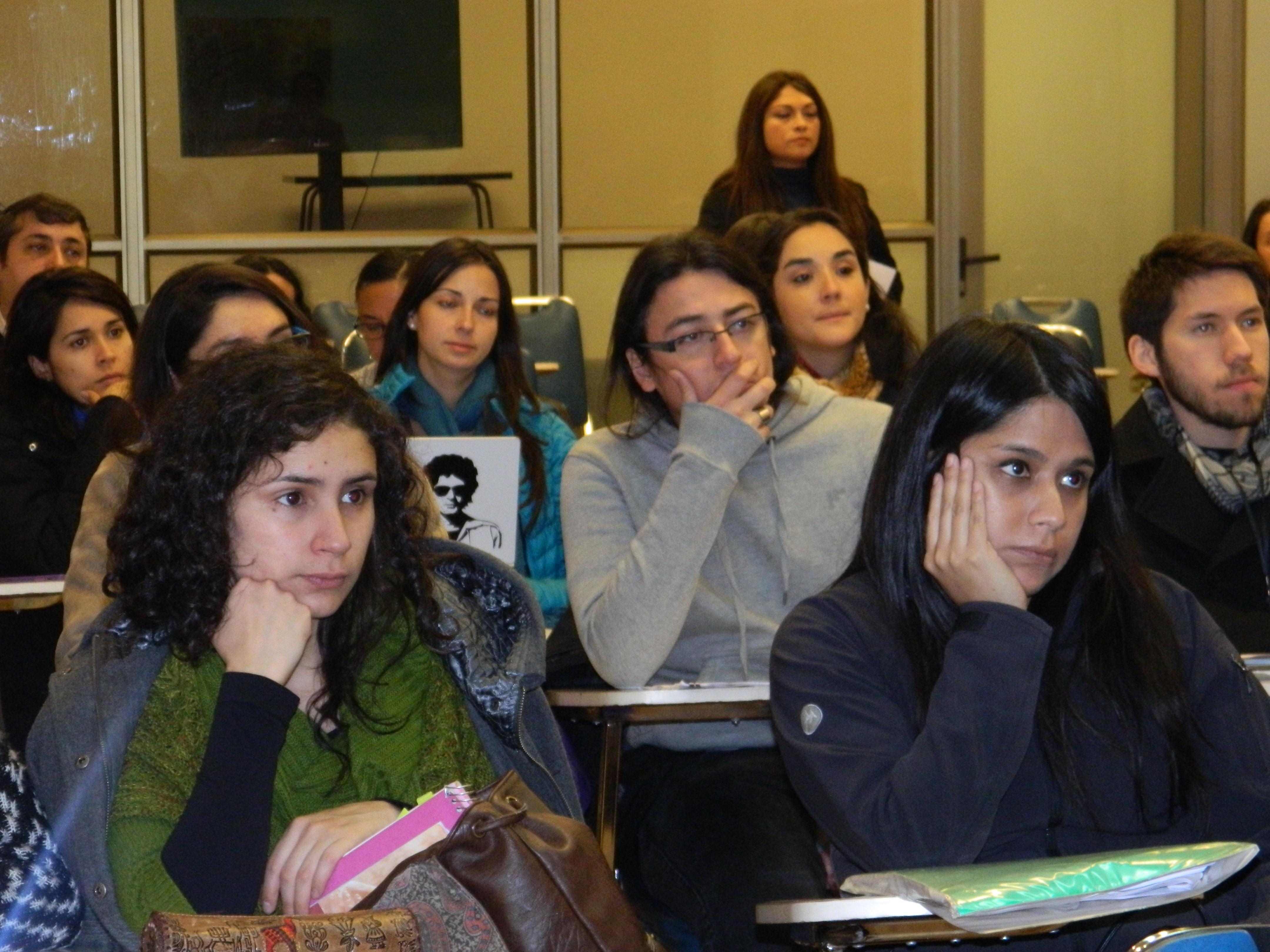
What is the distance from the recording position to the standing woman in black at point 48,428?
350 cm

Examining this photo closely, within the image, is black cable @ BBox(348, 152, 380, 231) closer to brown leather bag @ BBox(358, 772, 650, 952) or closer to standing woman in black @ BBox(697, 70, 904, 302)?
standing woman in black @ BBox(697, 70, 904, 302)

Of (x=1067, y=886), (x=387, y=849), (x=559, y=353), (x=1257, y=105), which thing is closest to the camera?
(x=1067, y=886)

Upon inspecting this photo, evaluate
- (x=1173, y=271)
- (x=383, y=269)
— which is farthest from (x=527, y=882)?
(x=383, y=269)

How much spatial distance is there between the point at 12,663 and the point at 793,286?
2032 millimetres

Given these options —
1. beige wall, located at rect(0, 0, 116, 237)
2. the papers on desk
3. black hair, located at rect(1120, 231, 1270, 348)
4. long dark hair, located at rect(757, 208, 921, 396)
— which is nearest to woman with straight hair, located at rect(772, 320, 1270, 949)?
the papers on desk

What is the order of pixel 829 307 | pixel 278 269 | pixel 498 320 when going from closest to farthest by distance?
1. pixel 829 307
2. pixel 498 320
3. pixel 278 269

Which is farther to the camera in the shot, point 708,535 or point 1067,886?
point 708,535

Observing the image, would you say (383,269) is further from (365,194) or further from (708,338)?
(708,338)

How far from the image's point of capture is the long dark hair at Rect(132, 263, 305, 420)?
2.72 metres

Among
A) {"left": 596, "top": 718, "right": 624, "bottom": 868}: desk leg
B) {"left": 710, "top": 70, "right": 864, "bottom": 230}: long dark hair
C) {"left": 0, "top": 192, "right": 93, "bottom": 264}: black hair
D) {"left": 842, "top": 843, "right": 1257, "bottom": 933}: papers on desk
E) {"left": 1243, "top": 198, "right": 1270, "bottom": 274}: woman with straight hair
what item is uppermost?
{"left": 710, "top": 70, "right": 864, "bottom": 230}: long dark hair

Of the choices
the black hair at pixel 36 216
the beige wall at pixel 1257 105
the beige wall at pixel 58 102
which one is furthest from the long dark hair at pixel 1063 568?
the beige wall at pixel 58 102

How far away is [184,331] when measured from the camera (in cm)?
273

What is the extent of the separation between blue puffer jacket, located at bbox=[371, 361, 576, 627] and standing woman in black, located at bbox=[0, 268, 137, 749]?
0.68 metres

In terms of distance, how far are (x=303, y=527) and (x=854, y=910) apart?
82cm
